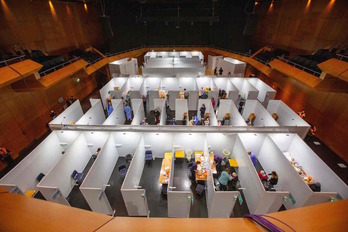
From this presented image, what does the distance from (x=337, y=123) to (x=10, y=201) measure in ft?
35.1

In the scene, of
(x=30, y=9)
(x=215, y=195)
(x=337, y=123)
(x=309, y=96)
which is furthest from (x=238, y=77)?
(x=30, y=9)

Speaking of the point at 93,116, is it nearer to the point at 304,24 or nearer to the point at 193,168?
the point at 193,168

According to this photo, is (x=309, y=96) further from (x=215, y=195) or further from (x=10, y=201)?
(x=10, y=201)

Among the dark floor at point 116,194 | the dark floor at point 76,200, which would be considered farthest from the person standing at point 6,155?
the dark floor at point 116,194

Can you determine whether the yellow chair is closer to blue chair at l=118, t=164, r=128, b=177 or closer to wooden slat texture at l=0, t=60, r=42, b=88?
blue chair at l=118, t=164, r=128, b=177

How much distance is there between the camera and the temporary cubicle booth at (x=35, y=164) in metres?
5.14

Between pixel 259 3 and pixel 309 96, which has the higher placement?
pixel 259 3

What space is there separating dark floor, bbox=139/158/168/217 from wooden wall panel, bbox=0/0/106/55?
924cm

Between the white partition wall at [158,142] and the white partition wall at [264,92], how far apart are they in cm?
700

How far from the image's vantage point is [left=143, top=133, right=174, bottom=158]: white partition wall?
670 cm

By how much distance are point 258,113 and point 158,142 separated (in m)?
5.74

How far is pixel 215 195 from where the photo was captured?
478cm

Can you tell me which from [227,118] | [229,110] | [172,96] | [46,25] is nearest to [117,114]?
[172,96]

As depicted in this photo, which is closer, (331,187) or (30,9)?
(331,187)
